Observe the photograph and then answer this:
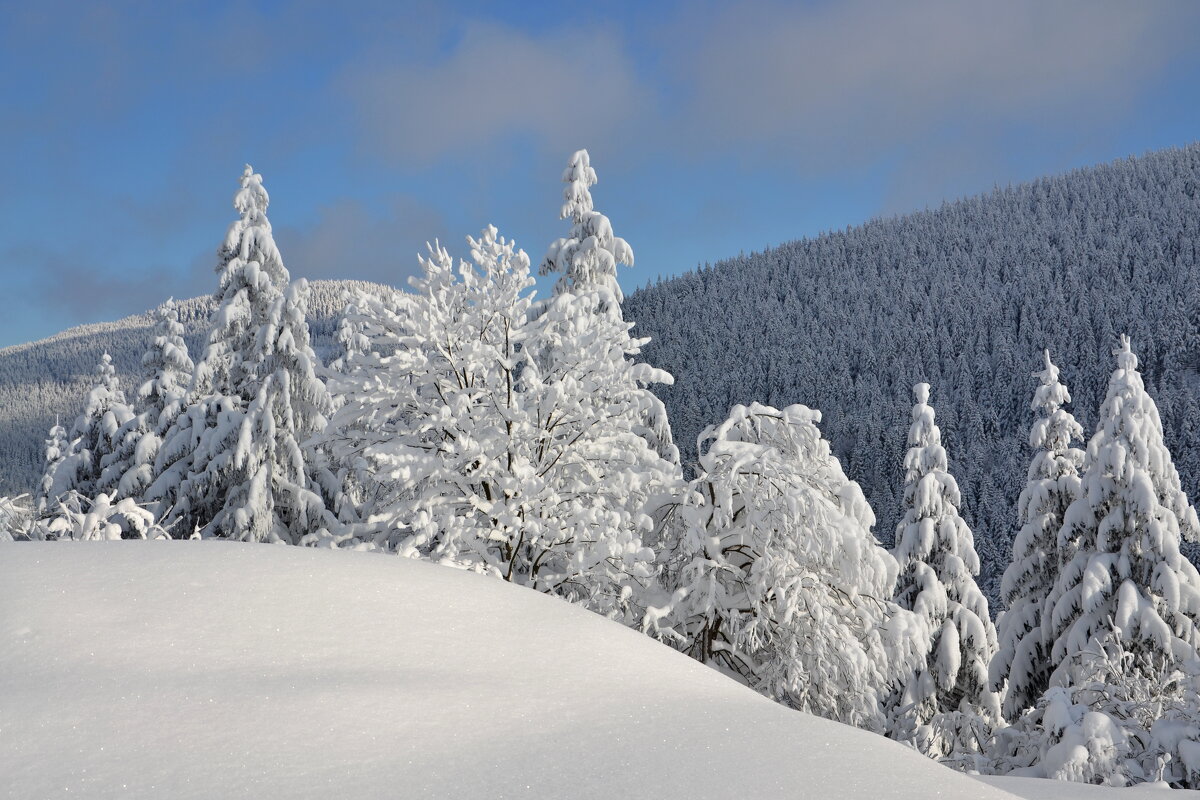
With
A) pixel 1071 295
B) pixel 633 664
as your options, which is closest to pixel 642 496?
pixel 633 664

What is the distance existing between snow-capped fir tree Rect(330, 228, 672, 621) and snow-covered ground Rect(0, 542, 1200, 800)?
6.22 m

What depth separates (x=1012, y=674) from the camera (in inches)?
716

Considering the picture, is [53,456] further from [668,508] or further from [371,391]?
[668,508]

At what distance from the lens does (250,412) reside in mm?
18188

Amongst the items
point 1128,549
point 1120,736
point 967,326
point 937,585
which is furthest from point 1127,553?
point 967,326

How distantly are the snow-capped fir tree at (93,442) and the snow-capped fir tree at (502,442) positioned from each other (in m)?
17.0

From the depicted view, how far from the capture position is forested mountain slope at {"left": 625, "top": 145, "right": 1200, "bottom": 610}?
Result: 356ft

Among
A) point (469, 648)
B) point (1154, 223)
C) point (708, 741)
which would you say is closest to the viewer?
point (708, 741)

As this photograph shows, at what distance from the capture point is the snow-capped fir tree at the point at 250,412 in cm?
1816

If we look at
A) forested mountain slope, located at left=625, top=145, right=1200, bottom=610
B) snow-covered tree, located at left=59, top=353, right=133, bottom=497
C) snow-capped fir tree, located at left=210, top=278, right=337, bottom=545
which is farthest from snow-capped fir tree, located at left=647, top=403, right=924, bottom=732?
forested mountain slope, located at left=625, top=145, right=1200, bottom=610

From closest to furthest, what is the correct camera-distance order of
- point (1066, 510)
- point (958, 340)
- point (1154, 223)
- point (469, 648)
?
point (469, 648), point (1066, 510), point (958, 340), point (1154, 223)

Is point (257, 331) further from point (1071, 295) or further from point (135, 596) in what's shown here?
point (1071, 295)

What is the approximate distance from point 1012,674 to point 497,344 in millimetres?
13847

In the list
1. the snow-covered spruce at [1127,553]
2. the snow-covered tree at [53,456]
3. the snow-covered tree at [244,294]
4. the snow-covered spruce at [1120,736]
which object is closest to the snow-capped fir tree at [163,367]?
the snow-covered tree at [53,456]
